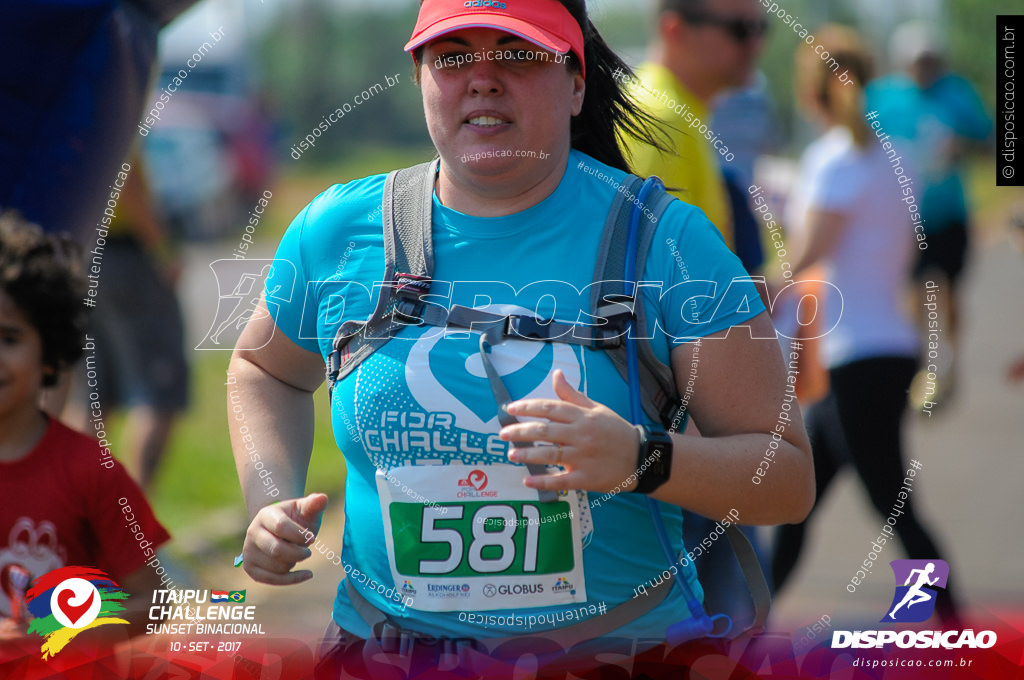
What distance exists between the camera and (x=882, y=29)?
14.1 meters

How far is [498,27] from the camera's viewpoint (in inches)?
71.0

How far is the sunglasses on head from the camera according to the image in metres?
3.49

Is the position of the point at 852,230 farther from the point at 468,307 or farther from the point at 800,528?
the point at 468,307

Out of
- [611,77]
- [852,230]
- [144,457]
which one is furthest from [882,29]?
[611,77]

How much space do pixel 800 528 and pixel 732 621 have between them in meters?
1.91

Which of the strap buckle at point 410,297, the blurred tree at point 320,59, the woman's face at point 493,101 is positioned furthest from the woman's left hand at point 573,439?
the blurred tree at point 320,59

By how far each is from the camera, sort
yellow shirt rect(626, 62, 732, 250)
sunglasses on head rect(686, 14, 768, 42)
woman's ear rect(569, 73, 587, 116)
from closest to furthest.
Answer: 1. woman's ear rect(569, 73, 587, 116)
2. yellow shirt rect(626, 62, 732, 250)
3. sunglasses on head rect(686, 14, 768, 42)

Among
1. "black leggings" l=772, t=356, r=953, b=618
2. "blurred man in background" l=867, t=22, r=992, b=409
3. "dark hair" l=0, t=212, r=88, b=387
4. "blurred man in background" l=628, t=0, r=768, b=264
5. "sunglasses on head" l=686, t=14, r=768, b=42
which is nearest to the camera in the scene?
"dark hair" l=0, t=212, r=88, b=387

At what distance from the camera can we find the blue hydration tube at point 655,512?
179 cm

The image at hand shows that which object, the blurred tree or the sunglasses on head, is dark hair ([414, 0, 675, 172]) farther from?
the blurred tree

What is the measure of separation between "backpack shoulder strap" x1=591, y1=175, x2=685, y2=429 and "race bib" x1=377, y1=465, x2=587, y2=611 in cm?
22

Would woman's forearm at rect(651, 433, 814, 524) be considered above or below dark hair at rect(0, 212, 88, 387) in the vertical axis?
below

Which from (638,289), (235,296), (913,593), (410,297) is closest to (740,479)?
(638,289)

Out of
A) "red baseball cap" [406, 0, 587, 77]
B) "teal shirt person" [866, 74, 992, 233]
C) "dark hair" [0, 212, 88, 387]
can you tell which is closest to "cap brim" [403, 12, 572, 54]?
"red baseball cap" [406, 0, 587, 77]
